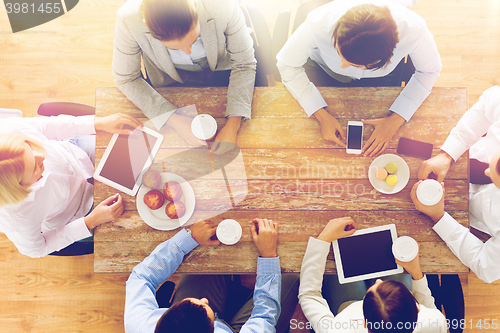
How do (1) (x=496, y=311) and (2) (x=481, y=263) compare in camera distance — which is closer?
(2) (x=481, y=263)

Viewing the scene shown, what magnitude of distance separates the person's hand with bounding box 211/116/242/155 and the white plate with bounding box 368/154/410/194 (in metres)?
0.67

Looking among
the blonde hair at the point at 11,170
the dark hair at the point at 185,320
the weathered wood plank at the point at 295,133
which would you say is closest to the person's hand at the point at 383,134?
the weathered wood plank at the point at 295,133

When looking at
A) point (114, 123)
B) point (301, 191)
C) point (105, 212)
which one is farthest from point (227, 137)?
point (105, 212)

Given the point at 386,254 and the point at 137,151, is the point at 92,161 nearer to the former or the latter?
the point at 137,151

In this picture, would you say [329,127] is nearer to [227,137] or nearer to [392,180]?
[392,180]

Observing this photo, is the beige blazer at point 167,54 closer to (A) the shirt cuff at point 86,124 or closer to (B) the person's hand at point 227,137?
(B) the person's hand at point 227,137

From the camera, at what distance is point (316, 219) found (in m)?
1.38

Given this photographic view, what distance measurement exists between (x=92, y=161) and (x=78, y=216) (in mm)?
323

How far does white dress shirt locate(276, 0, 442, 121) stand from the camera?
4.11 ft

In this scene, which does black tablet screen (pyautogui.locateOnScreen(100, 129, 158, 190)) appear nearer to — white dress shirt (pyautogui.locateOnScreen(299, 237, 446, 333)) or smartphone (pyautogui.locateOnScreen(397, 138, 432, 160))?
white dress shirt (pyautogui.locateOnScreen(299, 237, 446, 333))

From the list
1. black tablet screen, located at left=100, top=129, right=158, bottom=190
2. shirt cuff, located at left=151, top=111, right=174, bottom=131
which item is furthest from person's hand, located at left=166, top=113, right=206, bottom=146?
black tablet screen, located at left=100, top=129, right=158, bottom=190

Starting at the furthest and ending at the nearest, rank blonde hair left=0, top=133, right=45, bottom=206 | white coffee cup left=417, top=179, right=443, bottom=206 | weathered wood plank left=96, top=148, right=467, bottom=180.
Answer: weathered wood plank left=96, top=148, right=467, bottom=180 → white coffee cup left=417, top=179, right=443, bottom=206 → blonde hair left=0, top=133, right=45, bottom=206

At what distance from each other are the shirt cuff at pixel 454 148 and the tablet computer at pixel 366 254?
43cm

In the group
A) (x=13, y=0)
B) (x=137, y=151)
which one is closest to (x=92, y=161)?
(x=137, y=151)
